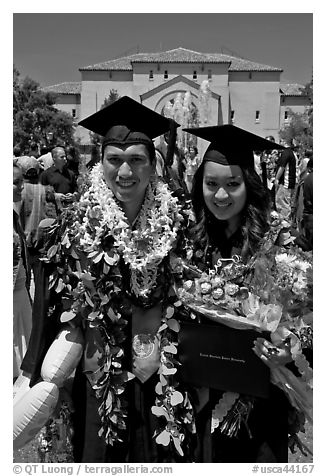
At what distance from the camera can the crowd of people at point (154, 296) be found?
111 inches

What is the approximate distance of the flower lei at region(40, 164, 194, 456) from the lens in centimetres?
285

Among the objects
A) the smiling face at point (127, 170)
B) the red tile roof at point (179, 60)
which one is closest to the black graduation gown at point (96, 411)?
the smiling face at point (127, 170)

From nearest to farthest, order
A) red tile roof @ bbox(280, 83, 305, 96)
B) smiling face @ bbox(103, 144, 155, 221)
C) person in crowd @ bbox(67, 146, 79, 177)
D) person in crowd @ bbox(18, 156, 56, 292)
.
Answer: smiling face @ bbox(103, 144, 155, 221)
person in crowd @ bbox(18, 156, 56, 292)
person in crowd @ bbox(67, 146, 79, 177)
red tile roof @ bbox(280, 83, 305, 96)

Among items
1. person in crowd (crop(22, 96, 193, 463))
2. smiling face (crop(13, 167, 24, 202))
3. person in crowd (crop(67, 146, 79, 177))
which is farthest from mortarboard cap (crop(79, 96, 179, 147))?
person in crowd (crop(67, 146, 79, 177))

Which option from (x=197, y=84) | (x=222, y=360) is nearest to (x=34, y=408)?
(x=222, y=360)

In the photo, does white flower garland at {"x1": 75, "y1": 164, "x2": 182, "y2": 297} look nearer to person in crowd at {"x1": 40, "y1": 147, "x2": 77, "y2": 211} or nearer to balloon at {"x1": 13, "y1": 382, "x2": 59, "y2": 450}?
balloon at {"x1": 13, "y1": 382, "x2": 59, "y2": 450}

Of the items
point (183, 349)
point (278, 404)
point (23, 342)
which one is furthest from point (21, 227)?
point (278, 404)

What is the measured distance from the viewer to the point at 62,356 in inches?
114

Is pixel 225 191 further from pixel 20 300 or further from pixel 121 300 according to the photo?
pixel 20 300

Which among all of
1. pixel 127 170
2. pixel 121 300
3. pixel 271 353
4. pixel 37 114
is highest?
pixel 37 114

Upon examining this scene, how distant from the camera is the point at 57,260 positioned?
2.94 meters

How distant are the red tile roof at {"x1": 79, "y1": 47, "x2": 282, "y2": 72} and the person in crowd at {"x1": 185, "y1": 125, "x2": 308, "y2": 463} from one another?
172ft

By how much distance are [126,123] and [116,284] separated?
0.80 m

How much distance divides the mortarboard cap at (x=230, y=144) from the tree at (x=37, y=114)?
36984 mm
